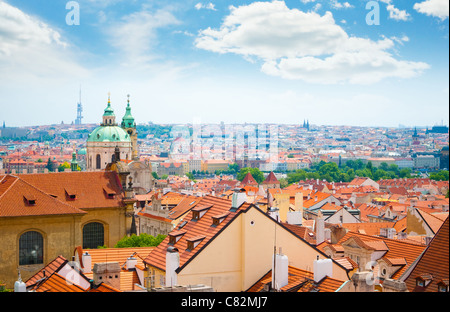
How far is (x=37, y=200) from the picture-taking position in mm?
27281

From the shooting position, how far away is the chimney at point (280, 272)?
12859 mm

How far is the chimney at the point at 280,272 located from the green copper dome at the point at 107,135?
85013 millimetres

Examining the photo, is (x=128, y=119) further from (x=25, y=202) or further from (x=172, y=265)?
(x=172, y=265)

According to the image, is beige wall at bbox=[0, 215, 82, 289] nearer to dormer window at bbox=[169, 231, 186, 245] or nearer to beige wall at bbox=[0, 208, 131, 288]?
beige wall at bbox=[0, 208, 131, 288]

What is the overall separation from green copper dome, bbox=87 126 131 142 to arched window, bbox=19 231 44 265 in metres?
69.7

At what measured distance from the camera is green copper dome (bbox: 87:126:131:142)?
95.9 m

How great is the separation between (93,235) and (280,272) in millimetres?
20725

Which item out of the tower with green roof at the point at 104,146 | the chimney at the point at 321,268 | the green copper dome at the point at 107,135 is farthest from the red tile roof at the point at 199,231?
the green copper dome at the point at 107,135

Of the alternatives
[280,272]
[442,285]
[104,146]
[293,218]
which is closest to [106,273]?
[280,272]

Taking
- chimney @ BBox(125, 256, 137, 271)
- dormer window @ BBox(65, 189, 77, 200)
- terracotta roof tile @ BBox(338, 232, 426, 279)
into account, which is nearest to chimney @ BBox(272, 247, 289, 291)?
chimney @ BBox(125, 256, 137, 271)

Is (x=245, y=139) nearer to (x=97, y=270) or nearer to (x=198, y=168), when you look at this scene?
(x=198, y=168)

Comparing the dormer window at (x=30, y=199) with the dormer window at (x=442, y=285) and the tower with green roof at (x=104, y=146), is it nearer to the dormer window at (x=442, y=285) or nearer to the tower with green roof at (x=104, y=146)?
the dormer window at (x=442, y=285)
